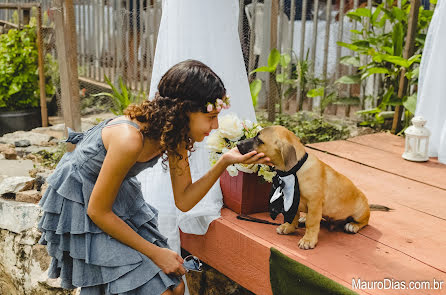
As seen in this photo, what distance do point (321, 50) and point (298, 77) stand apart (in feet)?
1.52

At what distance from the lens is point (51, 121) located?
6.20 metres

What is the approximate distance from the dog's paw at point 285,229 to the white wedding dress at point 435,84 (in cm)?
185

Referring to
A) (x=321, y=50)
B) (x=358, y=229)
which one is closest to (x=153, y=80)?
(x=358, y=229)

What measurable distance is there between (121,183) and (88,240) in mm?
260

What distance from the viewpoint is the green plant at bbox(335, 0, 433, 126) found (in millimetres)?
4231

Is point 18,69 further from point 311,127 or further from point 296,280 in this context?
point 296,280

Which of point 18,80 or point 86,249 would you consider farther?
point 18,80

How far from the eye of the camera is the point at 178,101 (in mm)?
1837

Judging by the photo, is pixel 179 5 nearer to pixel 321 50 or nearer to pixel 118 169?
pixel 118 169

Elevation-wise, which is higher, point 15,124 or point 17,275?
point 15,124

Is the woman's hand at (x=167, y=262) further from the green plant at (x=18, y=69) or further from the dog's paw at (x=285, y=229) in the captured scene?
the green plant at (x=18, y=69)

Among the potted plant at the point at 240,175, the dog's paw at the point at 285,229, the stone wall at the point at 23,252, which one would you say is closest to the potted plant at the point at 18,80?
the stone wall at the point at 23,252

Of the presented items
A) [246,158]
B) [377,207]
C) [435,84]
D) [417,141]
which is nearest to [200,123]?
[246,158]

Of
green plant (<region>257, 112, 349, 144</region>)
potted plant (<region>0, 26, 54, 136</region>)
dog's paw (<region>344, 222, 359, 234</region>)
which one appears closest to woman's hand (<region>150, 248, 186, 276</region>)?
dog's paw (<region>344, 222, 359, 234</region>)
